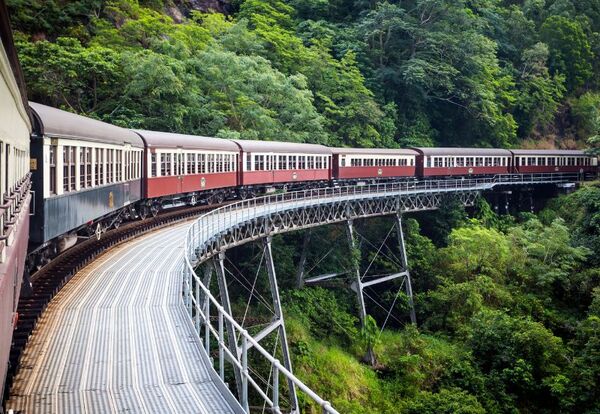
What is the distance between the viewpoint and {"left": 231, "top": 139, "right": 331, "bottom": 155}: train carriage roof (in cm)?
2780

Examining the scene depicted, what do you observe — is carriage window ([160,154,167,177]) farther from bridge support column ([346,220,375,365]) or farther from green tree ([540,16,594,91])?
green tree ([540,16,594,91])

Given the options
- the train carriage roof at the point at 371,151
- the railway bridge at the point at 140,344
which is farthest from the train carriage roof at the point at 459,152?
the railway bridge at the point at 140,344

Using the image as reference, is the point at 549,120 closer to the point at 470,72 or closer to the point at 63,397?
the point at 470,72

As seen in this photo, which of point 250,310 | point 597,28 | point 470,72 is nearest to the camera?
point 250,310

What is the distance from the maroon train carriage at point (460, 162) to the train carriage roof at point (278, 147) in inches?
295

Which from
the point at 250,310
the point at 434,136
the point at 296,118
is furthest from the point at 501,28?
the point at 250,310

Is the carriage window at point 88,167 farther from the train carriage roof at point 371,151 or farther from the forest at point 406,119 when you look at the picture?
the train carriage roof at point 371,151

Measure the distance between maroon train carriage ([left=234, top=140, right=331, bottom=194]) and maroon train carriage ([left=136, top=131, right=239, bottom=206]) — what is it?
97 centimetres

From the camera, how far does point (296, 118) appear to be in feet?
121

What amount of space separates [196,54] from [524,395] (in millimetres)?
25409

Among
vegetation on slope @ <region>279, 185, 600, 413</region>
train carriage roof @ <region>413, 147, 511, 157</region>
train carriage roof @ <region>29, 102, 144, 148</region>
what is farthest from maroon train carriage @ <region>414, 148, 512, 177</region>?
train carriage roof @ <region>29, 102, 144, 148</region>

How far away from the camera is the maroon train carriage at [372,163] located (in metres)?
34.2

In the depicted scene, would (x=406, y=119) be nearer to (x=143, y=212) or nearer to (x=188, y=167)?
(x=188, y=167)

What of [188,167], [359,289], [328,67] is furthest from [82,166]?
[328,67]
